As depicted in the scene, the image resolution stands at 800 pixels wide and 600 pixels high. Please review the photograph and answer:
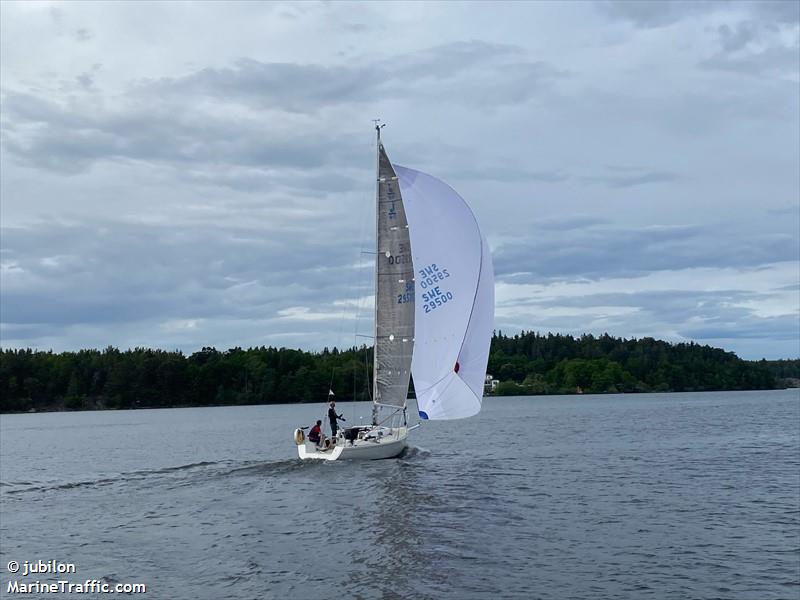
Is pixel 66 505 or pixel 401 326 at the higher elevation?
pixel 401 326

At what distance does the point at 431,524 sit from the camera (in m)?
22.0

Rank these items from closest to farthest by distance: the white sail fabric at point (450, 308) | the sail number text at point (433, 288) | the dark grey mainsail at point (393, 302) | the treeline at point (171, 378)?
the white sail fabric at point (450, 308) → the sail number text at point (433, 288) → the dark grey mainsail at point (393, 302) → the treeline at point (171, 378)

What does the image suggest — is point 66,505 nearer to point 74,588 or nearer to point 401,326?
point 74,588

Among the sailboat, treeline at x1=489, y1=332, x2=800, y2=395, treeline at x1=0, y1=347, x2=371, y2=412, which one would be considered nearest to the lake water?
the sailboat

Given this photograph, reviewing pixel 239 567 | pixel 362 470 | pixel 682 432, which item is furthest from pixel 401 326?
pixel 682 432

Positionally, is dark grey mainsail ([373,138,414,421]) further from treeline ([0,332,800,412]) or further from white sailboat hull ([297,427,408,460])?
treeline ([0,332,800,412])

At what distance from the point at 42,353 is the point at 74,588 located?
456 feet

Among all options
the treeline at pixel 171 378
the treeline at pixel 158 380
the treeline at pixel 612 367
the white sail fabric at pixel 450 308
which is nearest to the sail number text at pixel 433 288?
the white sail fabric at pixel 450 308

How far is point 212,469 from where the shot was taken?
3566cm

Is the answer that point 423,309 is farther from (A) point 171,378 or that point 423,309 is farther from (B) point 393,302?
(A) point 171,378

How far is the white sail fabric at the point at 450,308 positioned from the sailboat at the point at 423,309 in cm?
4

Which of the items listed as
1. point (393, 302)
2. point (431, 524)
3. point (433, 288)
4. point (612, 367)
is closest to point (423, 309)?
point (433, 288)

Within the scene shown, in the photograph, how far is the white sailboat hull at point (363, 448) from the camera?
32.7 m

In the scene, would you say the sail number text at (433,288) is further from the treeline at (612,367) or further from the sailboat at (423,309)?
the treeline at (612,367)
